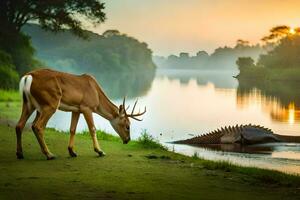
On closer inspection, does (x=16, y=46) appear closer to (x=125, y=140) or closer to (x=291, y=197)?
(x=125, y=140)

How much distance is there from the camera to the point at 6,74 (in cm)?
3431

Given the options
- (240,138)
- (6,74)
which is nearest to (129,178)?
(240,138)

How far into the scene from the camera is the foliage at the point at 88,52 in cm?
13512

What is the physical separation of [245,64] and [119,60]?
50.4 meters

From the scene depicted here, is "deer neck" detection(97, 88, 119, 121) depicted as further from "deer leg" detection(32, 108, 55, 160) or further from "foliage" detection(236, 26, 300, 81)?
"foliage" detection(236, 26, 300, 81)

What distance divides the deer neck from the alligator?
672 cm

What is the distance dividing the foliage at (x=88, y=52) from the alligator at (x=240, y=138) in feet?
341

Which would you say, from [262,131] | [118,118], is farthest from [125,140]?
[262,131]

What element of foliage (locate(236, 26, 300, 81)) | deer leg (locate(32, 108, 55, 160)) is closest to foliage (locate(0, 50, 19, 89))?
deer leg (locate(32, 108, 55, 160))

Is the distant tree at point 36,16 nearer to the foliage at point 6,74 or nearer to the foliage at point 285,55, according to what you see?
the foliage at point 6,74

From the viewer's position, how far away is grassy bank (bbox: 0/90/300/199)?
315 inches

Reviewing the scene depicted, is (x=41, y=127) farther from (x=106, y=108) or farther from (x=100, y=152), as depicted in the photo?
(x=106, y=108)

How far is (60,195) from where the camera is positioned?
7.66 m

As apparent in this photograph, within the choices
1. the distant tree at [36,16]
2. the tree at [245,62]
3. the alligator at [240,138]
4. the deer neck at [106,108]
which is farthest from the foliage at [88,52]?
the deer neck at [106,108]
